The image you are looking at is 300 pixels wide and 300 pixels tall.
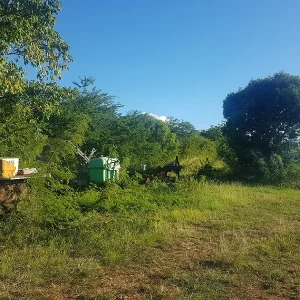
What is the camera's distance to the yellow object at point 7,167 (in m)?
6.45

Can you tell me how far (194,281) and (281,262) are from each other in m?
1.43

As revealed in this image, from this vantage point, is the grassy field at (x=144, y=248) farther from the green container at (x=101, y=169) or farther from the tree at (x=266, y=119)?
the tree at (x=266, y=119)

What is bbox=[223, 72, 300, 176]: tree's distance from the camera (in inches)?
597

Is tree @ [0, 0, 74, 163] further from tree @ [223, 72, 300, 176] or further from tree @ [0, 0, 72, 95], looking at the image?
tree @ [223, 72, 300, 176]

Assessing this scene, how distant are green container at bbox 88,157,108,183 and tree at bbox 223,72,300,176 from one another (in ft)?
25.0

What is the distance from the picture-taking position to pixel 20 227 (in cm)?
577

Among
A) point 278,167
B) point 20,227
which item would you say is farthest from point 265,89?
point 20,227

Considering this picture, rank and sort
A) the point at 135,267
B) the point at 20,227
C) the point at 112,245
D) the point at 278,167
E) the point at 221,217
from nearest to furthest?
the point at 135,267
the point at 112,245
the point at 20,227
the point at 221,217
the point at 278,167

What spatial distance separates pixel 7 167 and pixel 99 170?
13.2 ft

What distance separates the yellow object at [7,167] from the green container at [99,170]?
376 cm

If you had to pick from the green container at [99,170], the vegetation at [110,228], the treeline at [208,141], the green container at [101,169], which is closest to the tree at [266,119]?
the treeline at [208,141]

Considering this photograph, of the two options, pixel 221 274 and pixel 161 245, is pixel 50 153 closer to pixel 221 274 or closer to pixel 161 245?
pixel 161 245

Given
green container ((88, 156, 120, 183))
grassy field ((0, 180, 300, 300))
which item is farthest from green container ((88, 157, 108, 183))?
grassy field ((0, 180, 300, 300))

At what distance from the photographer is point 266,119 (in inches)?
614
